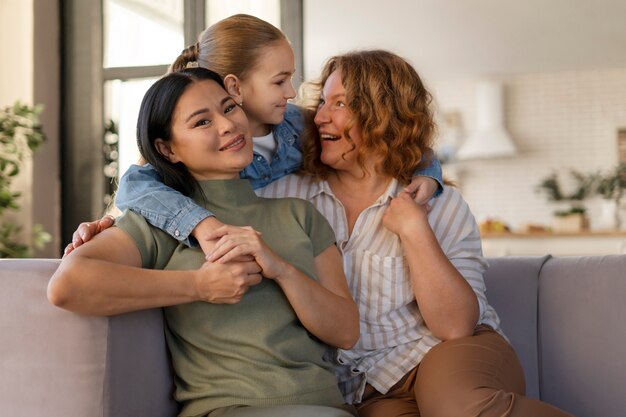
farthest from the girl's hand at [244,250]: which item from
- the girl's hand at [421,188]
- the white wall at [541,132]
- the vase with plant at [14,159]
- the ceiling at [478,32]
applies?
the white wall at [541,132]

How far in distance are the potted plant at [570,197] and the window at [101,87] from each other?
14.5 feet

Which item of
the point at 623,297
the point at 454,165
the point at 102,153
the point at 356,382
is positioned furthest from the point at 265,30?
the point at 454,165

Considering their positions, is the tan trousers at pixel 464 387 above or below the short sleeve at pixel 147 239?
below

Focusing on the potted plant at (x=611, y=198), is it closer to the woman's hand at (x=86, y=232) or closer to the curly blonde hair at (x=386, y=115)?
the curly blonde hair at (x=386, y=115)

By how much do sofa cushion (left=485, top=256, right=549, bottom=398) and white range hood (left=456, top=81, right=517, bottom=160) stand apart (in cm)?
771

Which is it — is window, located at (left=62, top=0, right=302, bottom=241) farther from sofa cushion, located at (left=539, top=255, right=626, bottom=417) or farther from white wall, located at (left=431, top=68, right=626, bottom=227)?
white wall, located at (left=431, top=68, right=626, bottom=227)

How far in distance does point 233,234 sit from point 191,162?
0.24m

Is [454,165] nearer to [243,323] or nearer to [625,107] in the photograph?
[625,107]

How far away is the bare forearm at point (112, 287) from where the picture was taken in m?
1.40

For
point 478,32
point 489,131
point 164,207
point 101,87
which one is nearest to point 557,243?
point 478,32

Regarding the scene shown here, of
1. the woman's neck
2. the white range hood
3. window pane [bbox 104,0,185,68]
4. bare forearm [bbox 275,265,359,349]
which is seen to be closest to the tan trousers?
bare forearm [bbox 275,265,359,349]

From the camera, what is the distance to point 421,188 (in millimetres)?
1970

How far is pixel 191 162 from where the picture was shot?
1.71 metres

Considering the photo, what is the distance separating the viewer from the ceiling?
7613 millimetres
